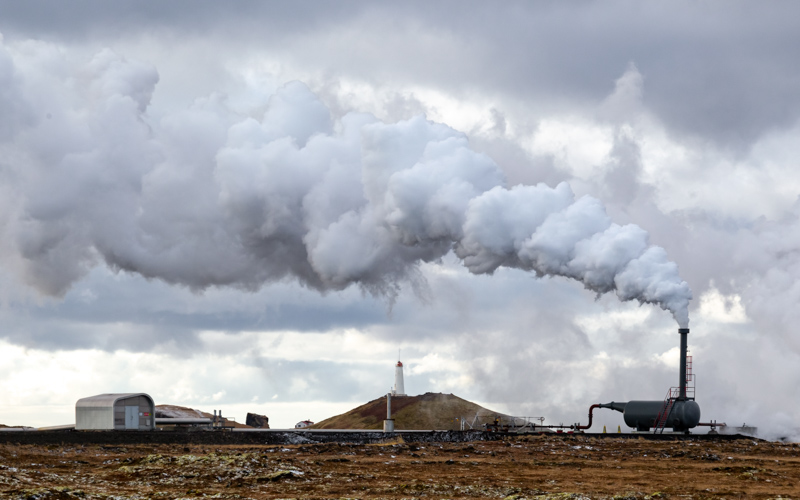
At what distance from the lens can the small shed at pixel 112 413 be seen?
92562mm

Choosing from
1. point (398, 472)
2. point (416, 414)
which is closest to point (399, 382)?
point (416, 414)

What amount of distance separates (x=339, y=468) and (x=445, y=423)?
95.2 metres

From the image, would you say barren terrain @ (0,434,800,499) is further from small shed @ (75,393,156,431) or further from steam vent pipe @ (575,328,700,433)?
small shed @ (75,393,156,431)

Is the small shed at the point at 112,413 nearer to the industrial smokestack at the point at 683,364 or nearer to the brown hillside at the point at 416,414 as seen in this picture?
the brown hillside at the point at 416,414

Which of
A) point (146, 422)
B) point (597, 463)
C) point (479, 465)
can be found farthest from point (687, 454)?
point (146, 422)

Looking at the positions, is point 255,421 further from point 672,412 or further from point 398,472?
point 398,472

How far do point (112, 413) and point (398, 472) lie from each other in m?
50.8

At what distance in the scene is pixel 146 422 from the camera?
9681 cm

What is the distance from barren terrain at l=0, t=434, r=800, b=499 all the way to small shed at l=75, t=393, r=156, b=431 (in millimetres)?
21698

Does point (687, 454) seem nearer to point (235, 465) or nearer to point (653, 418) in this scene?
point (653, 418)

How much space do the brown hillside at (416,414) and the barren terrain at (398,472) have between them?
72825mm

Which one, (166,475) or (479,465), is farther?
(479,465)

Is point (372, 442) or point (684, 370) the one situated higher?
point (684, 370)

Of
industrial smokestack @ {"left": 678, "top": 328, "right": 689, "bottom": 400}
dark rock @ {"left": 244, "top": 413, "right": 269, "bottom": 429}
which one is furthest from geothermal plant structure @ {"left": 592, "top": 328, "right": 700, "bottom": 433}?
dark rock @ {"left": 244, "top": 413, "right": 269, "bottom": 429}
